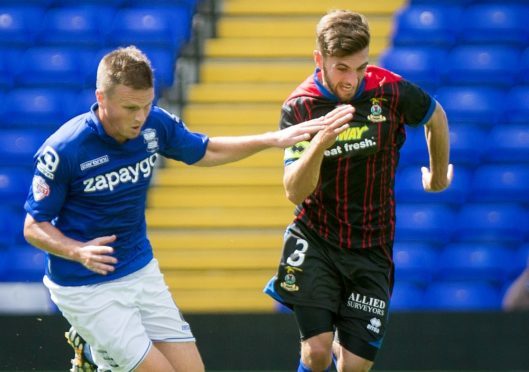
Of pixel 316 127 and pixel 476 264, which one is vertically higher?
pixel 316 127

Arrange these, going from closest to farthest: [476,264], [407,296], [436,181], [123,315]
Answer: [123,315] < [436,181] < [407,296] < [476,264]

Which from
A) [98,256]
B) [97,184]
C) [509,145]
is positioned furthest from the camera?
[509,145]

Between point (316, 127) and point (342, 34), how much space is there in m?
0.44

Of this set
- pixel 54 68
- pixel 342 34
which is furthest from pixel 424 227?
pixel 342 34

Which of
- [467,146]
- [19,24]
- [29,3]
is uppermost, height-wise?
[29,3]

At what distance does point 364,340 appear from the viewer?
4.89 meters

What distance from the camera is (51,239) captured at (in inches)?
174

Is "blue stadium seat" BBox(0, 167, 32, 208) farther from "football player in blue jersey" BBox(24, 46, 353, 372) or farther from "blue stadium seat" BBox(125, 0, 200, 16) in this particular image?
"football player in blue jersey" BBox(24, 46, 353, 372)

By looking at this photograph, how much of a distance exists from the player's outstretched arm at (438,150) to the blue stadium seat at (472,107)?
10.7 feet

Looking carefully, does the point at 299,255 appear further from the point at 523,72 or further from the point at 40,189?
the point at 523,72

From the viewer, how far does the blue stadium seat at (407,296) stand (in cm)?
761

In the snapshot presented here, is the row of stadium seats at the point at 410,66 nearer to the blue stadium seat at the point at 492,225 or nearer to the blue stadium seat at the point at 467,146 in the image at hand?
the blue stadium seat at the point at 467,146

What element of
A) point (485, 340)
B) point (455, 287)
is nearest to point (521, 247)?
point (455, 287)

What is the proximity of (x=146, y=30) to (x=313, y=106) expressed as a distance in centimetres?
427
